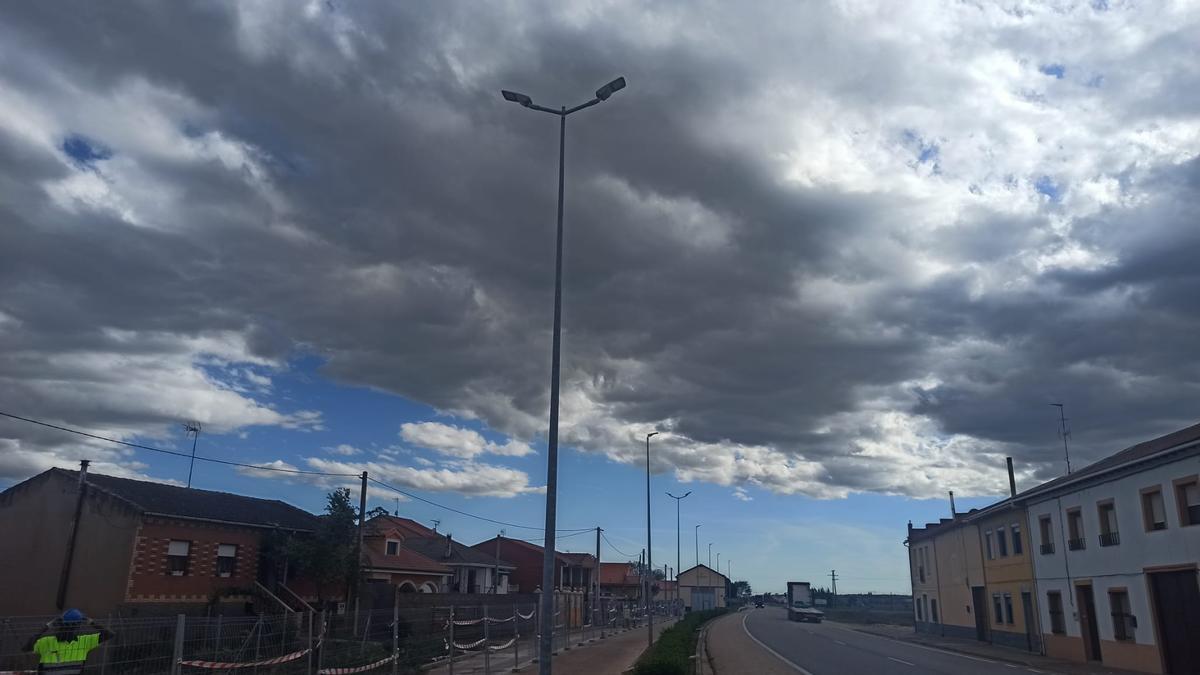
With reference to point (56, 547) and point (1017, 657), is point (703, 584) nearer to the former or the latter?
point (1017, 657)

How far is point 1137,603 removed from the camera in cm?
2684

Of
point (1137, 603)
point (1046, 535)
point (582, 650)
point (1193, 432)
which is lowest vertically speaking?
point (582, 650)

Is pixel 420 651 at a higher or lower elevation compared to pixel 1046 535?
lower

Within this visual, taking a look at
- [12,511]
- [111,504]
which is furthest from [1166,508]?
[12,511]

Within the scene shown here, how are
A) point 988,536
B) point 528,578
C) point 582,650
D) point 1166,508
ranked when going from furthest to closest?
1. point 528,578
2. point 988,536
3. point 582,650
4. point 1166,508

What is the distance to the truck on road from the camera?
256ft

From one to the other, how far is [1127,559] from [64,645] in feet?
96.1

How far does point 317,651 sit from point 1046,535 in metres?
28.8

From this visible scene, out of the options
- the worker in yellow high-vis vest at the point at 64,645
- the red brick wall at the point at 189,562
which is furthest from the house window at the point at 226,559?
the worker in yellow high-vis vest at the point at 64,645

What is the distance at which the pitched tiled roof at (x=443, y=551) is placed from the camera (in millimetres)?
64062

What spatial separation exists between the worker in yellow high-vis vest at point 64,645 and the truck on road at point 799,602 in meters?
73.6

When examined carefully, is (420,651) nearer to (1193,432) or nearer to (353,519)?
(353,519)

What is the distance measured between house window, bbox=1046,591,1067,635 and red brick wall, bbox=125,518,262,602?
33.2m

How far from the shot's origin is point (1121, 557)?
2783 centimetres
